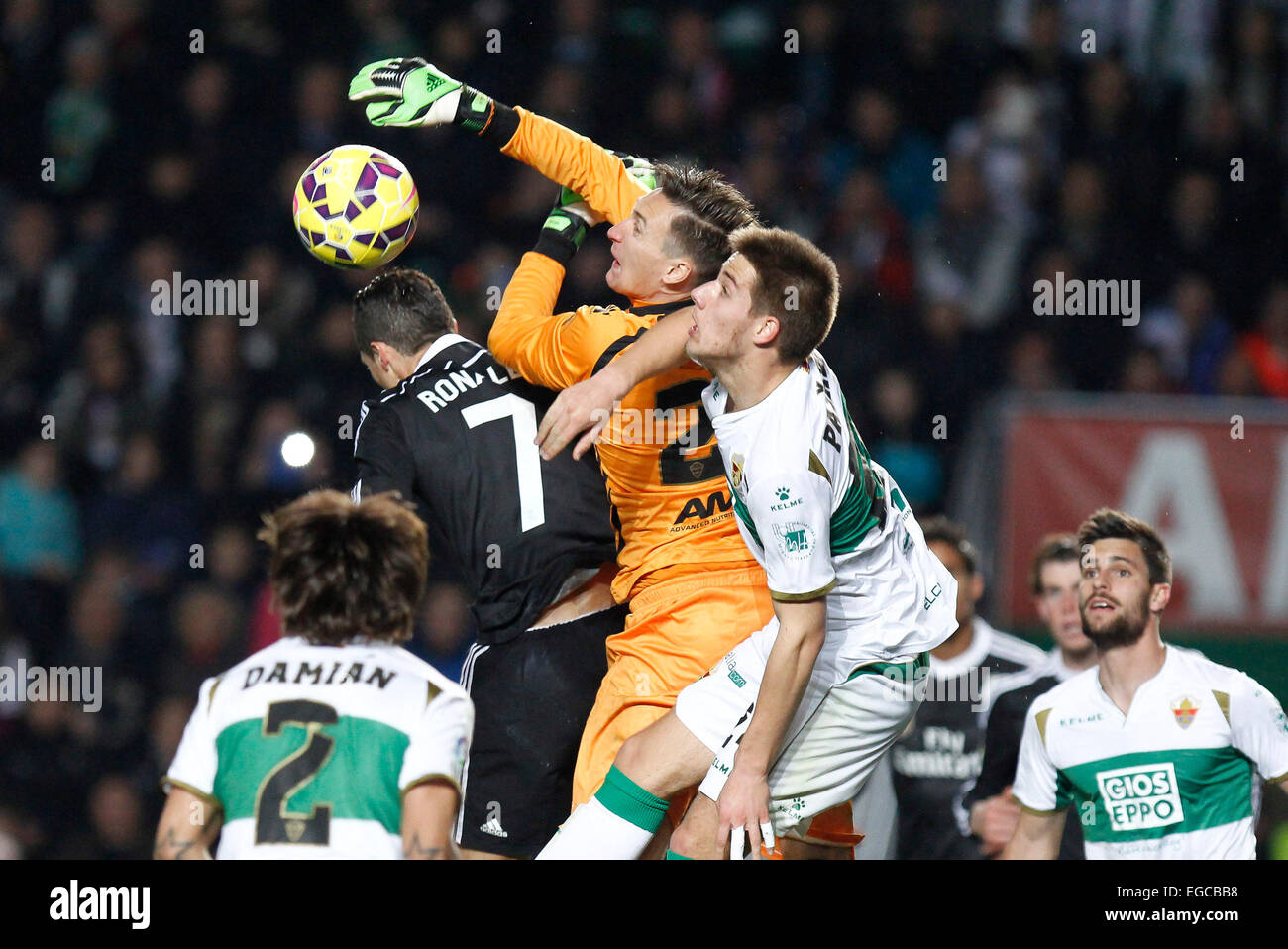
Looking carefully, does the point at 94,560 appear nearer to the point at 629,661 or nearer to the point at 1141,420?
the point at 629,661

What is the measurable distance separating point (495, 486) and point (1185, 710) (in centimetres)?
248

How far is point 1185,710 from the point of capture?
5273mm

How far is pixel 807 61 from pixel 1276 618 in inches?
190

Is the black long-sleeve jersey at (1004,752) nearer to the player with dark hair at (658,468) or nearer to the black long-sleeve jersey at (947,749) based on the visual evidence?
the black long-sleeve jersey at (947,749)

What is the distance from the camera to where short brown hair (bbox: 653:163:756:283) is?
509 cm

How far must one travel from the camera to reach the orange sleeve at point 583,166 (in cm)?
559

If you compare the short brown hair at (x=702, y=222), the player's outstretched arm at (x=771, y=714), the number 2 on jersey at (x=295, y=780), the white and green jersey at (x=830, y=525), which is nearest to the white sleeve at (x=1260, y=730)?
the white and green jersey at (x=830, y=525)

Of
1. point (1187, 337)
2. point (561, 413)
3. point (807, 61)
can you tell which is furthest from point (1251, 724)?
point (807, 61)

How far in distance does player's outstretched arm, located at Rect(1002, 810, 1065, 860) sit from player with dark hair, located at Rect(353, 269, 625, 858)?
1.59 meters

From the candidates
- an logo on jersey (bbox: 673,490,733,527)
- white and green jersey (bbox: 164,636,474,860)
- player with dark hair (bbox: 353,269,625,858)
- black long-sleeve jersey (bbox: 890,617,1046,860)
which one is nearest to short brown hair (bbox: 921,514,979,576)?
black long-sleeve jersey (bbox: 890,617,1046,860)

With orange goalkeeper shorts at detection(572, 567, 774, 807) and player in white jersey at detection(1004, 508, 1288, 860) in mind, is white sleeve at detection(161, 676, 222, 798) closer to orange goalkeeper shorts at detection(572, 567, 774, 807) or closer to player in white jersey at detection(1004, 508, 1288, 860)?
orange goalkeeper shorts at detection(572, 567, 774, 807)

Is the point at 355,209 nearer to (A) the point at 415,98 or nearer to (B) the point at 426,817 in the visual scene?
(A) the point at 415,98

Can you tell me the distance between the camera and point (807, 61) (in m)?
10.7
